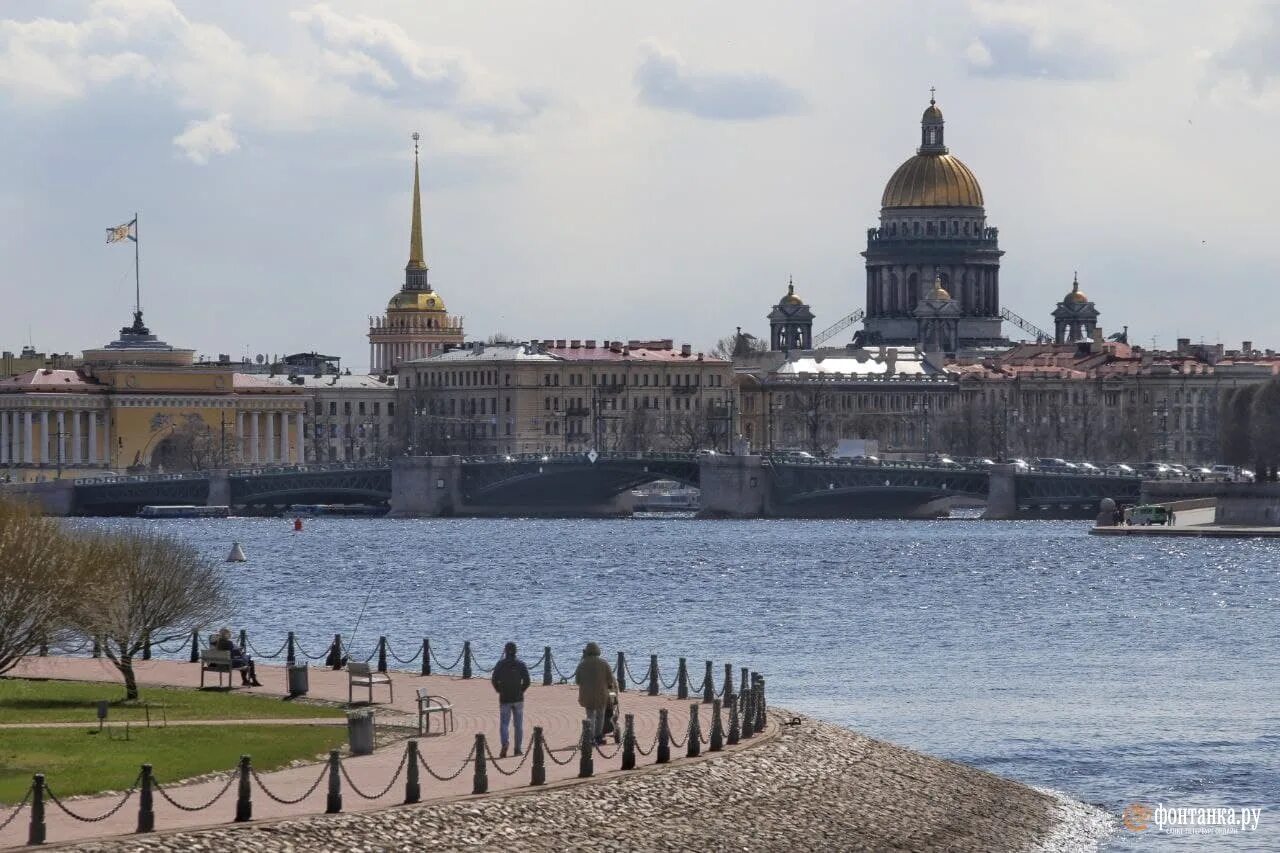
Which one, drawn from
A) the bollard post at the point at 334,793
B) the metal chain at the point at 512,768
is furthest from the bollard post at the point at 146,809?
the metal chain at the point at 512,768

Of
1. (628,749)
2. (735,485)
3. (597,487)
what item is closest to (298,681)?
(628,749)

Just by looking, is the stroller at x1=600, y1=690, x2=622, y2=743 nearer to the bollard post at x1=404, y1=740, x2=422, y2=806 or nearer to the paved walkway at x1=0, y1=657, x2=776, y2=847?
the paved walkway at x1=0, y1=657, x2=776, y2=847

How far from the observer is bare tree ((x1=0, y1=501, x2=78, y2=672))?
3062 centimetres

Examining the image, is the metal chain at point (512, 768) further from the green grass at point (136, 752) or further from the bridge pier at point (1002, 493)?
the bridge pier at point (1002, 493)

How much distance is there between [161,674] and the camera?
38469 mm

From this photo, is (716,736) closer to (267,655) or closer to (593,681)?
(593,681)

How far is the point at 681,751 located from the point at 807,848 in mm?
2022

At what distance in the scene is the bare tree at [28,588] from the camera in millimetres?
30625

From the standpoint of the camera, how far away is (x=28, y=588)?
30797 millimetres

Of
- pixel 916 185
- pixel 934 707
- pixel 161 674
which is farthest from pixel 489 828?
pixel 916 185

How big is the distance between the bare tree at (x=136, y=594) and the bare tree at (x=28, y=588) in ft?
1.38

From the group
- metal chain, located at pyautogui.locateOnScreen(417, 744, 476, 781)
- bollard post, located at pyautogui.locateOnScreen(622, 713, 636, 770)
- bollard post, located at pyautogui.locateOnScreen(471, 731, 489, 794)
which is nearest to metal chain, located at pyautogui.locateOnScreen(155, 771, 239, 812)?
metal chain, located at pyautogui.locateOnScreen(417, 744, 476, 781)

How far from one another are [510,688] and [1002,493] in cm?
8744

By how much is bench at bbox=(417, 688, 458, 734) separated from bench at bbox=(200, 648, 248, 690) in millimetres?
4843
